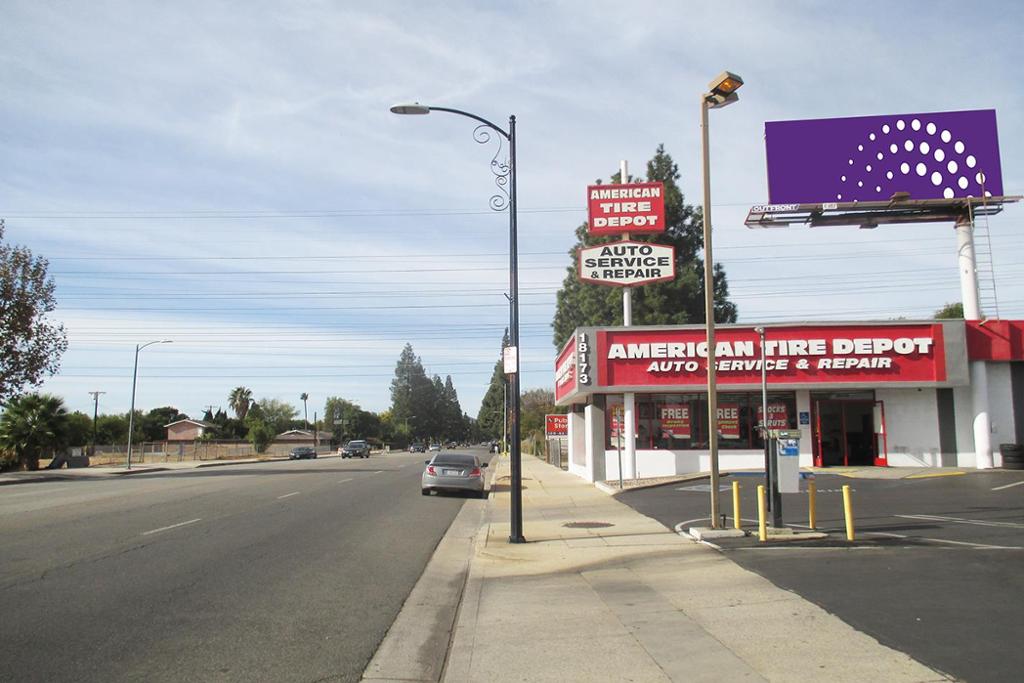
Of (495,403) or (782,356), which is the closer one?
(782,356)

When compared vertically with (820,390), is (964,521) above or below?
below

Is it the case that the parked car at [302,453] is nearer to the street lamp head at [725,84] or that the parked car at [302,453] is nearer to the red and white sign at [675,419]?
the red and white sign at [675,419]

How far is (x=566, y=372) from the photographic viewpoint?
32312 mm

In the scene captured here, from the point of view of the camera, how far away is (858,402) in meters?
27.2

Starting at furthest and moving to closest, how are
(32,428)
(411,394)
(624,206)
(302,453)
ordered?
(411,394) → (302,453) → (32,428) → (624,206)

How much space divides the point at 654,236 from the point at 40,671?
165 feet

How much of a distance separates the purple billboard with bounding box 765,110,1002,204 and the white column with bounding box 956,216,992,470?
2.93m

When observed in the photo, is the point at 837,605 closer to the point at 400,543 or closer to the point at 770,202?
the point at 400,543

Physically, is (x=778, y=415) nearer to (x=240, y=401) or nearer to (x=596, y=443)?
(x=596, y=443)

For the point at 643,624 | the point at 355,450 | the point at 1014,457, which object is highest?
the point at 1014,457

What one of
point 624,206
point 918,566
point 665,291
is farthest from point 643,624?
point 665,291

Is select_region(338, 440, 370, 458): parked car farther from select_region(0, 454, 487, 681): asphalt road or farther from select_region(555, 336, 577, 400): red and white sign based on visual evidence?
select_region(0, 454, 487, 681): asphalt road

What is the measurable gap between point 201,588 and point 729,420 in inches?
834

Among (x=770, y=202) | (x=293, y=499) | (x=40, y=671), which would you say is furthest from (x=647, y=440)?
(x=40, y=671)
